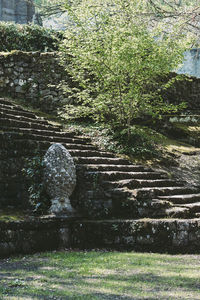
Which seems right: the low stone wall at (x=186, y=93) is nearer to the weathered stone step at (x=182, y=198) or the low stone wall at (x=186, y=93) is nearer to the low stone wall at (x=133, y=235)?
the weathered stone step at (x=182, y=198)

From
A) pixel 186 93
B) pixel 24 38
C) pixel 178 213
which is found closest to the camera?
pixel 178 213

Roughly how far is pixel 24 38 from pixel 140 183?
9.18 m

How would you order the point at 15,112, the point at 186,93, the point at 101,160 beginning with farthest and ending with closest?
the point at 186,93, the point at 15,112, the point at 101,160

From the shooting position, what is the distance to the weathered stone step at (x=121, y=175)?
733cm

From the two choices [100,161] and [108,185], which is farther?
[100,161]

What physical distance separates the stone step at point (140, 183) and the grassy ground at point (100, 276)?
1.63 m

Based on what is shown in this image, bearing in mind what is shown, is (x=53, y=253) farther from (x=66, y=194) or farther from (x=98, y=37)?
(x=98, y=37)

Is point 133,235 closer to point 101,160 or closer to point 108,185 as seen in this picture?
point 108,185

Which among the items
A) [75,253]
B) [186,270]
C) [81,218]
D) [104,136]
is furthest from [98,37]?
[186,270]

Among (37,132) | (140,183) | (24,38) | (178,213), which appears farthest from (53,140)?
(24,38)

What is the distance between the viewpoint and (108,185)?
722 centimetres

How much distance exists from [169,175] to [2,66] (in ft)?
21.7

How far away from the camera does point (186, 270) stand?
4.99m

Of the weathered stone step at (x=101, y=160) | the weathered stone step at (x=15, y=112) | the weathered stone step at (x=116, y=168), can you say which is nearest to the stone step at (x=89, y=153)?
the weathered stone step at (x=101, y=160)
